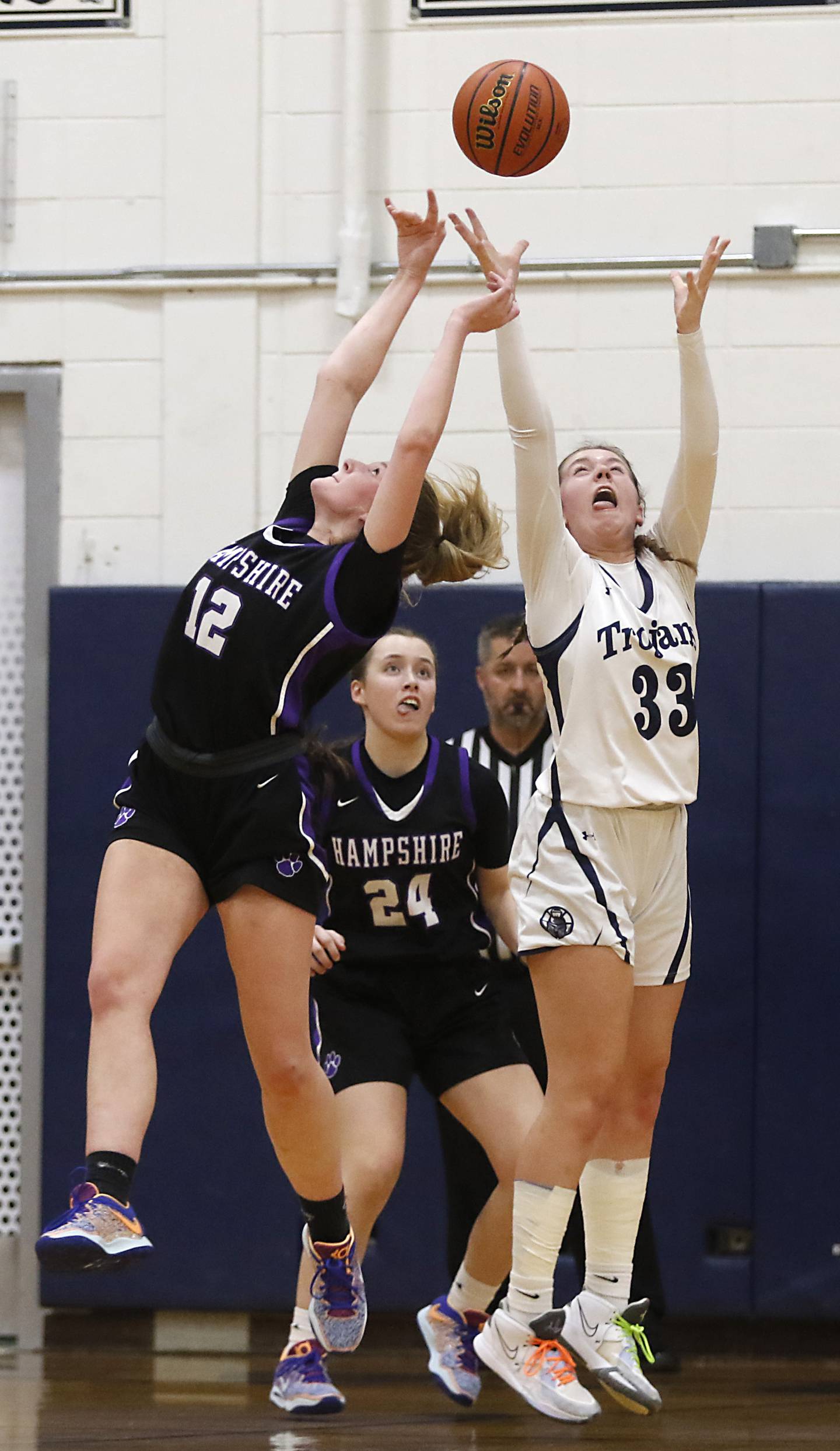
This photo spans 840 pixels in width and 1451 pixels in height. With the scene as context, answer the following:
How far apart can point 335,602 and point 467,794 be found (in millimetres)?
1114

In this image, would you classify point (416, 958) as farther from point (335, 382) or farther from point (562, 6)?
point (562, 6)

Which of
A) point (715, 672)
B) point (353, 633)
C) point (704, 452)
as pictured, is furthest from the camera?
point (715, 672)

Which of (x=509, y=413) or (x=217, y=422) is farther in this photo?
(x=217, y=422)

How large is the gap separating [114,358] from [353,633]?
2757 millimetres

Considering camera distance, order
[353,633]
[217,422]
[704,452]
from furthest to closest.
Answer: [217,422] → [704,452] → [353,633]

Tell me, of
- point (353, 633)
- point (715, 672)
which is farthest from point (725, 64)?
point (353, 633)

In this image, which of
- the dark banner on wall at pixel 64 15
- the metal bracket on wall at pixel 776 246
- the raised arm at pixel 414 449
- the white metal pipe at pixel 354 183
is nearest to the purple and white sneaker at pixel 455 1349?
the raised arm at pixel 414 449

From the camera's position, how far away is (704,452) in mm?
3766

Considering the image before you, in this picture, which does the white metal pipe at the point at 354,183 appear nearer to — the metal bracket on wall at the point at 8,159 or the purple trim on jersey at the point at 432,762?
the metal bracket on wall at the point at 8,159

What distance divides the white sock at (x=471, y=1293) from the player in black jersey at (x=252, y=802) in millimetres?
935

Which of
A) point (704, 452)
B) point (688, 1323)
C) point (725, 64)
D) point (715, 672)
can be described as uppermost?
point (725, 64)

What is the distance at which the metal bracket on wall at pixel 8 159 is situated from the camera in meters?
5.82

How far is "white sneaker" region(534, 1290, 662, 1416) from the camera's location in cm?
363

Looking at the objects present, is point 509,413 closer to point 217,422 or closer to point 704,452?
point 704,452
